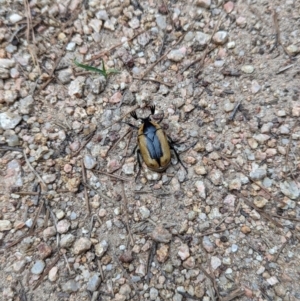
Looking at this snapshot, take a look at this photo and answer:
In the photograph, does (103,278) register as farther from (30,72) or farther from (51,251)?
(30,72)

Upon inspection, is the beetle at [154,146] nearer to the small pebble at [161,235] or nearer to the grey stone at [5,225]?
the small pebble at [161,235]

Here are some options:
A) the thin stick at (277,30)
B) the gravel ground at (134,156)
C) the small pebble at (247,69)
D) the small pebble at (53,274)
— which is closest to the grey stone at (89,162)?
the gravel ground at (134,156)

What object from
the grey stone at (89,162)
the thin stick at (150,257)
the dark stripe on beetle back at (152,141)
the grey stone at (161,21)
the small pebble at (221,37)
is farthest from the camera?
the grey stone at (161,21)

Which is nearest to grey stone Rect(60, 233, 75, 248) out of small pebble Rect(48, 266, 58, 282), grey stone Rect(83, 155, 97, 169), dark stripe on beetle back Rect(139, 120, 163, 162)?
small pebble Rect(48, 266, 58, 282)

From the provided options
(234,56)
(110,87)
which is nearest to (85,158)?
(110,87)

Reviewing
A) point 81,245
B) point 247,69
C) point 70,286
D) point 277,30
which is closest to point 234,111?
point 247,69

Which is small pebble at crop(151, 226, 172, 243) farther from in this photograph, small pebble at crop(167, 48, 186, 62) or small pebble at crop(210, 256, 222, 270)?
small pebble at crop(167, 48, 186, 62)
